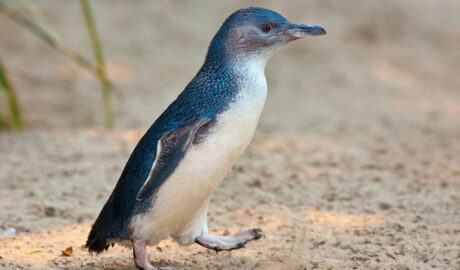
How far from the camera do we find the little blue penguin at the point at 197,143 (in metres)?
2.79

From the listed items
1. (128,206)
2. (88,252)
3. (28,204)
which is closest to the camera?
(128,206)

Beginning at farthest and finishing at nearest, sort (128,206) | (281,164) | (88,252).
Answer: (281,164)
(88,252)
(128,206)

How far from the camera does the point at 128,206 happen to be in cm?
289

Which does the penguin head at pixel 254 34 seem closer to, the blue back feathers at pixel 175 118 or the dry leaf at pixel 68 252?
the blue back feathers at pixel 175 118

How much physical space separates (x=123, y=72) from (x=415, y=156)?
3.52m

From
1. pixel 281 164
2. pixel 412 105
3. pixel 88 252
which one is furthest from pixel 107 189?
pixel 412 105

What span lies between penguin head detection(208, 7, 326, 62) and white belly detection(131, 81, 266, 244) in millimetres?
222

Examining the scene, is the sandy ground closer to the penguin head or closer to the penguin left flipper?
the penguin left flipper

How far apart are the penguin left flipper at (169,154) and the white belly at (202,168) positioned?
0.03 m

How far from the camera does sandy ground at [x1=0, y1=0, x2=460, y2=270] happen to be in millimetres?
3324

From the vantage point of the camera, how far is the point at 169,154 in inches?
109

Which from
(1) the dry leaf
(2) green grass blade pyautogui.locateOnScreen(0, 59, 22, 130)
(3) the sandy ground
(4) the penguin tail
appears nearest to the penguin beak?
(3) the sandy ground

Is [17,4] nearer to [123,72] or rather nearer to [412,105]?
[123,72]

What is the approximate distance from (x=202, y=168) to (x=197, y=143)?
0.11 metres
